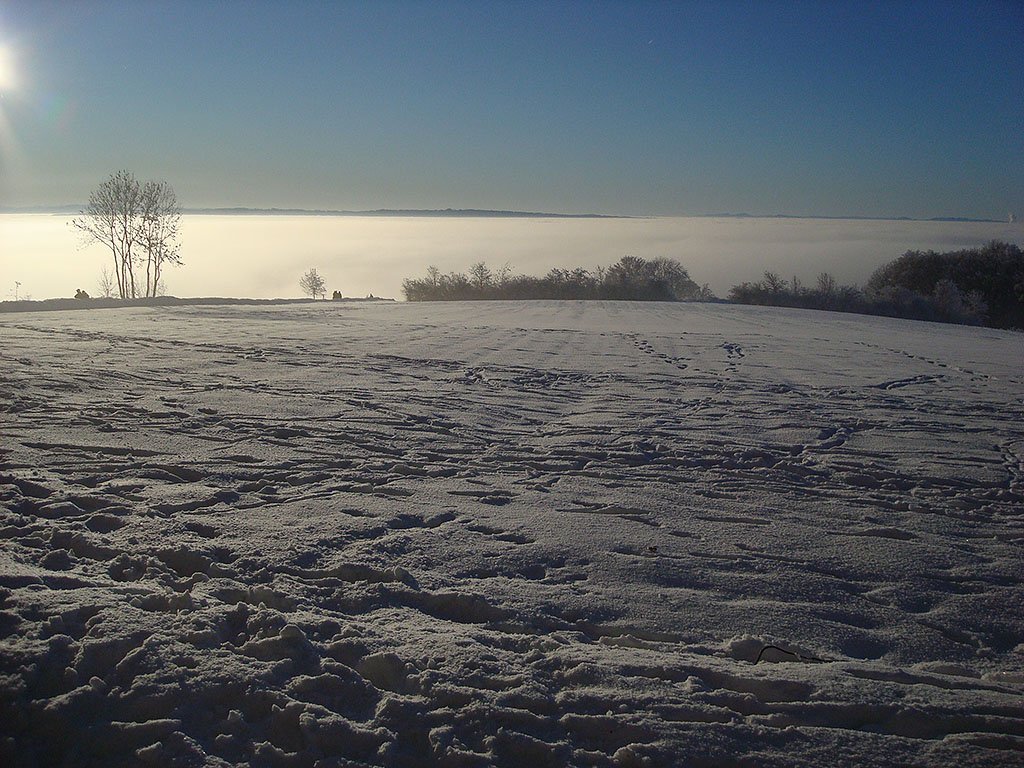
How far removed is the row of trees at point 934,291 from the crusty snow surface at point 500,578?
26.1 m

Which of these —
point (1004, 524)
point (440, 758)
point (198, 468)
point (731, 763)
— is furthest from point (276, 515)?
point (1004, 524)

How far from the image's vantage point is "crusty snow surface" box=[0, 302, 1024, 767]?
2.34m

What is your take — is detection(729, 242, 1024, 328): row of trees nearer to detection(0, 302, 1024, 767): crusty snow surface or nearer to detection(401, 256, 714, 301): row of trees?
detection(401, 256, 714, 301): row of trees

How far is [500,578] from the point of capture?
3367mm

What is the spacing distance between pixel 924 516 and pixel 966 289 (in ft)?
141

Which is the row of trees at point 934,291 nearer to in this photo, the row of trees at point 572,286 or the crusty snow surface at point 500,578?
the row of trees at point 572,286

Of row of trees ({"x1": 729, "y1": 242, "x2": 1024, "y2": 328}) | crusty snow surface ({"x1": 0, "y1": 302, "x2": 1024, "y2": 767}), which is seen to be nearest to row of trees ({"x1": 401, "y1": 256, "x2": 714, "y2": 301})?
row of trees ({"x1": 729, "y1": 242, "x2": 1024, "y2": 328})

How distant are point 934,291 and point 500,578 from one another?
3911 cm

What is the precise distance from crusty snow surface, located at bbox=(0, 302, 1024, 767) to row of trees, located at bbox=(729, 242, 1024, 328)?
2611cm

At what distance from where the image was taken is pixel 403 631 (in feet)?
9.43

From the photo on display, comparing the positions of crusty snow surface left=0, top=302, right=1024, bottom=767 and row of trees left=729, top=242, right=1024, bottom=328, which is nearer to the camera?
crusty snow surface left=0, top=302, right=1024, bottom=767

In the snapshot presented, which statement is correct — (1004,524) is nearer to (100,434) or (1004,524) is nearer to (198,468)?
(198,468)

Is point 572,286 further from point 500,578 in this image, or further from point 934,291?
point 500,578

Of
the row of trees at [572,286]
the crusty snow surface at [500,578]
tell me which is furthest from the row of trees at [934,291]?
the crusty snow surface at [500,578]
